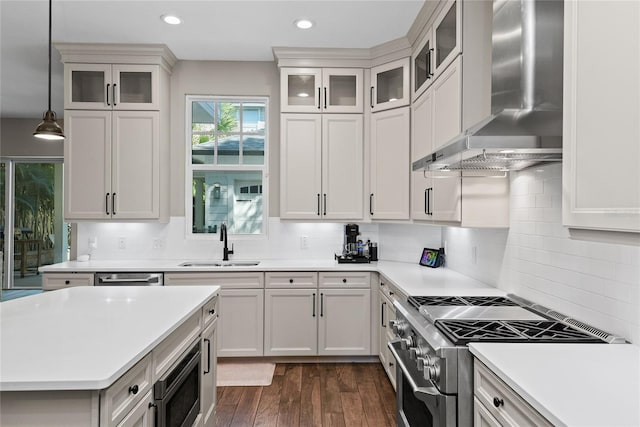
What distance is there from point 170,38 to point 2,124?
14.3 feet

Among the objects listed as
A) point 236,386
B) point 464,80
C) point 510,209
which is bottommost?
point 236,386

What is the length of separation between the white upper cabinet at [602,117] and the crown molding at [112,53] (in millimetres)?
3532

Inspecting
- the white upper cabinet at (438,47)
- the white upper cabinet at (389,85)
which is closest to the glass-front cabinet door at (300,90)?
the white upper cabinet at (389,85)

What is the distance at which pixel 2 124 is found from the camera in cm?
602

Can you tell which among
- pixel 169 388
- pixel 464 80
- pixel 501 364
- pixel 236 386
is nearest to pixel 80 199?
pixel 236 386

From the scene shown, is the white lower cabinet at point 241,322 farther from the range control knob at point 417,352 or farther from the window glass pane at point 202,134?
the range control knob at point 417,352

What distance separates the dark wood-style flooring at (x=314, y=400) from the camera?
8.67 ft

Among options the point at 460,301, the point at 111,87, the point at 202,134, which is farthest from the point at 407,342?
the point at 111,87

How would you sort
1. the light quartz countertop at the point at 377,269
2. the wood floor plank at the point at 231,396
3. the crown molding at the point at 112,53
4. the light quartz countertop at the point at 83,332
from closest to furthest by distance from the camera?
the light quartz countertop at the point at 83,332 < the light quartz countertop at the point at 377,269 < the wood floor plank at the point at 231,396 < the crown molding at the point at 112,53

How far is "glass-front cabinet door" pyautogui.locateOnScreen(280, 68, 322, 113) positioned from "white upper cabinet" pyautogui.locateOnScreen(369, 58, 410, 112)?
1.75 feet

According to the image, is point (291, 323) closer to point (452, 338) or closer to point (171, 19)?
point (452, 338)

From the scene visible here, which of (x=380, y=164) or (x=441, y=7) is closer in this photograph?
(x=441, y=7)

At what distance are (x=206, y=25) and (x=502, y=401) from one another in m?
3.39

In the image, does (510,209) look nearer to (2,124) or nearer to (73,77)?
(73,77)
